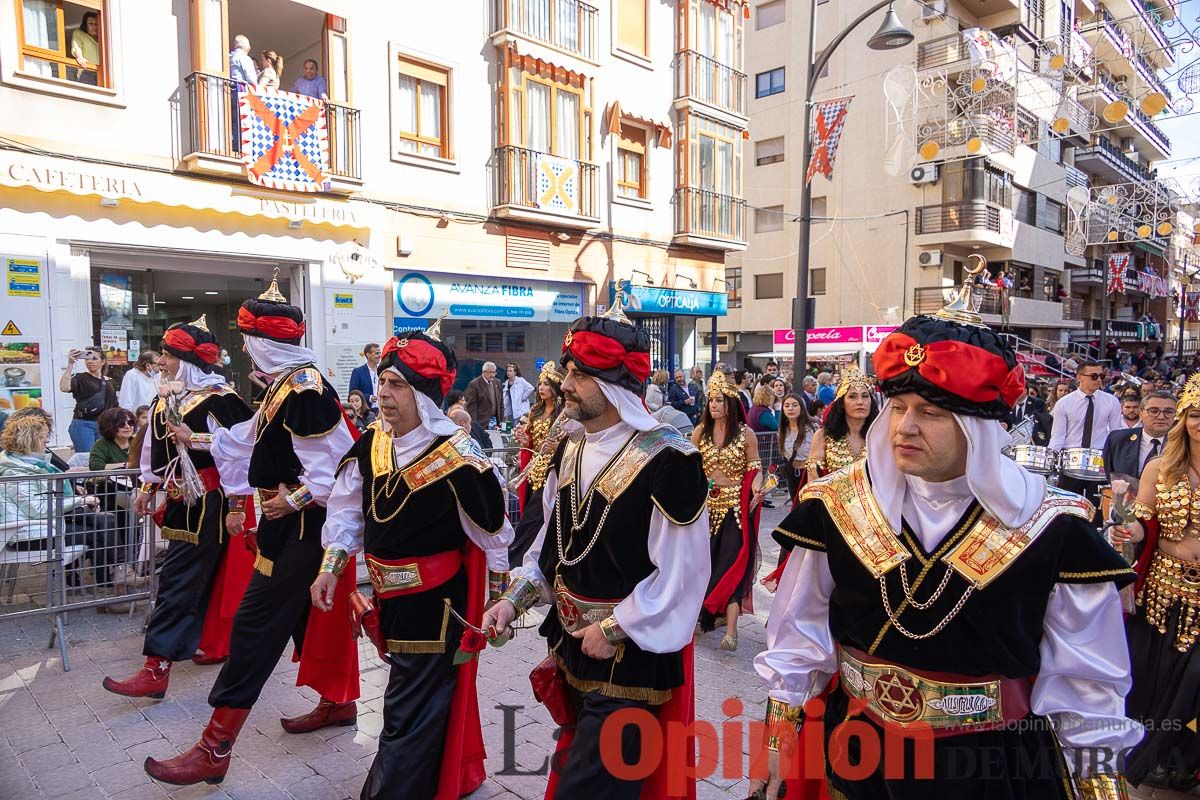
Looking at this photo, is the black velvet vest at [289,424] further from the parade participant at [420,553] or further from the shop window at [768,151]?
the shop window at [768,151]

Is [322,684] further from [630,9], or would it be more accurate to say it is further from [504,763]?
[630,9]

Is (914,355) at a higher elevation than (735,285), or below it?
below

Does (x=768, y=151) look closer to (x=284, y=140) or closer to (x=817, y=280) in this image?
(x=817, y=280)

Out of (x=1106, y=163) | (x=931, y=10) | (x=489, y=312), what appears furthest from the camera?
(x=1106, y=163)

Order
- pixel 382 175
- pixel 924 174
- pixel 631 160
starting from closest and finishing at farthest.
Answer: pixel 382 175 < pixel 631 160 < pixel 924 174

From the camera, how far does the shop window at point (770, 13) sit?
30.6m

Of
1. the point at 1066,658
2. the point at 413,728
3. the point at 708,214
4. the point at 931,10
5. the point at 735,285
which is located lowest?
the point at 413,728

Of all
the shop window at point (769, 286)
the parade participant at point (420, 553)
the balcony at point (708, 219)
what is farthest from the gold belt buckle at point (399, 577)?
the shop window at point (769, 286)

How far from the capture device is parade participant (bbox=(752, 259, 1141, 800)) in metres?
2.02

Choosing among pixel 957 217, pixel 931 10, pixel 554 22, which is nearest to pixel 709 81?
pixel 554 22

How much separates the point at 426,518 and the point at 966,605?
7.27 ft

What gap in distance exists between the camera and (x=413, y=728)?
10.6ft

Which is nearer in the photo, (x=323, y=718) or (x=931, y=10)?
(x=323, y=718)

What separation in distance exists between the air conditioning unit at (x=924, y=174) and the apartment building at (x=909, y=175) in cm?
5
